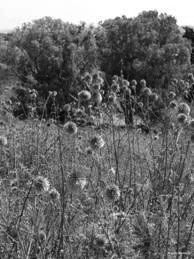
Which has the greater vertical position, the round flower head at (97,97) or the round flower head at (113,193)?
the round flower head at (97,97)

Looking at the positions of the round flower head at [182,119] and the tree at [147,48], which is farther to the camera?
the tree at [147,48]

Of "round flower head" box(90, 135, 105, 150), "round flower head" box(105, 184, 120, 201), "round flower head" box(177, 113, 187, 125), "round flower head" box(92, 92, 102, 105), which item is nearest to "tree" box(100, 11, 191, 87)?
"round flower head" box(92, 92, 102, 105)

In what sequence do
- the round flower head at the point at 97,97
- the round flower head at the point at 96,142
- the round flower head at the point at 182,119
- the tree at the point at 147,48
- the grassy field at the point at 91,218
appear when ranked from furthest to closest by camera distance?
the tree at the point at 147,48, the round flower head at the point at 97,97, the round flower head at the point at 182,119, the round flower head at the point at 96,142, the grassy field at the point at 91,218

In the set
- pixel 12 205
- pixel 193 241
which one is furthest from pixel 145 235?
pixel 12 205

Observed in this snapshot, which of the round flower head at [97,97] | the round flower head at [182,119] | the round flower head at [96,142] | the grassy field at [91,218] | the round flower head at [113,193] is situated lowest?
the grassy field at [91,218]

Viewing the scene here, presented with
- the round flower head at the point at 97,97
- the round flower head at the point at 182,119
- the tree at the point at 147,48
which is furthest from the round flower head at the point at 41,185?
the tree at the point at 147,48

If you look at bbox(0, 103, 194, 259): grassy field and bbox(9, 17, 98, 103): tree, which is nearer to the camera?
bbox(0, 103, 194, 259): grassy field

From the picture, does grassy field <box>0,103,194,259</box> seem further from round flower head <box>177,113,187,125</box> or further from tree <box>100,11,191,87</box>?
tree <box>100,11,191,87</box>

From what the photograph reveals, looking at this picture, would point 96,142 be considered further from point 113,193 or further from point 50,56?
point 50,56

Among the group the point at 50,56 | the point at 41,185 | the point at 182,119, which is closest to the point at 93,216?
the point at 41,185

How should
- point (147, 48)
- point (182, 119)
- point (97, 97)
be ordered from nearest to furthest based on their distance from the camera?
point (182, 119)
point (97, 97)
point (147, 48)

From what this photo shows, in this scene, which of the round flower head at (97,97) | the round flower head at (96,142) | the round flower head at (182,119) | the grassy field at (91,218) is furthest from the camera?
the round flower head at (97,97)

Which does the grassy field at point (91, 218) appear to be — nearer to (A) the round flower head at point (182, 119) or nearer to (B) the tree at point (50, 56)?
(A) the round flower head at point (182, 119)

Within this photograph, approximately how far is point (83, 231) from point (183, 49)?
18.0m
